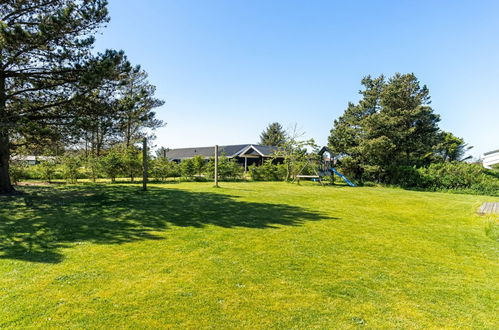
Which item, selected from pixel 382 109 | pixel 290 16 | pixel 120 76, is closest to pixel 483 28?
pixel 290 16

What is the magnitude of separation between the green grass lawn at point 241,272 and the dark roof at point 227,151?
74.5 feet

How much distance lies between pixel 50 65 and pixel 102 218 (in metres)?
6.24

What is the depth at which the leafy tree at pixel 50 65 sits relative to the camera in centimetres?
815

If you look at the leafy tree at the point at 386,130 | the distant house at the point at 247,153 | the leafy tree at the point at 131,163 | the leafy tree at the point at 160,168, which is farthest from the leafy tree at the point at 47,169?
the leafy tree at the point at 386,130

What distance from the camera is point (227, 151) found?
34.7 m

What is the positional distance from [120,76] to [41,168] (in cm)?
1169

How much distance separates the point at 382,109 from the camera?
21047 mm

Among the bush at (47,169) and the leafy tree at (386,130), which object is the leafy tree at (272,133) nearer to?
the leafy tree at (386,130)

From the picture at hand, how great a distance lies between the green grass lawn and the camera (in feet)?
8.31

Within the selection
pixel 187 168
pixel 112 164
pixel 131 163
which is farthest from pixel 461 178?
pixel 112 164

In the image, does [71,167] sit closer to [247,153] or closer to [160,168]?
[160,168]

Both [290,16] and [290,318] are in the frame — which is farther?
[290,16]

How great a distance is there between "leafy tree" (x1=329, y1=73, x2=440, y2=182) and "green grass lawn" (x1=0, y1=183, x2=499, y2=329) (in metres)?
13.7

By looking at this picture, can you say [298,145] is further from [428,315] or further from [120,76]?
[428,315]
